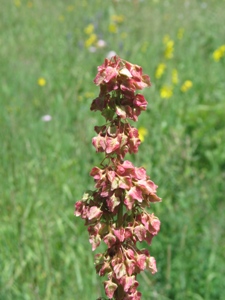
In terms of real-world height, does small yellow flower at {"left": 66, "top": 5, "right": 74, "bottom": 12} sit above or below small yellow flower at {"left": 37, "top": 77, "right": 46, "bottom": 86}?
above

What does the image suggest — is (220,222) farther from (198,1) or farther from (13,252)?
(198,1)

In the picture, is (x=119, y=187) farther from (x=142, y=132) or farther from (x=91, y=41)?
(x=91, y=41)

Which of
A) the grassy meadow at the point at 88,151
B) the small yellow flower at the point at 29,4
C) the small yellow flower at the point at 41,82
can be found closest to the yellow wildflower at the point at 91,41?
the grassy meadow at the point at 88,151

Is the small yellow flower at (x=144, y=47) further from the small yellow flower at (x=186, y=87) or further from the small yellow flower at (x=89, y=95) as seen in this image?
the small yellow flower at (x=89, y=95)

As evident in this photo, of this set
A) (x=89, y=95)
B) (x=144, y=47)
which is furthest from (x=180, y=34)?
(x=89, y=95)

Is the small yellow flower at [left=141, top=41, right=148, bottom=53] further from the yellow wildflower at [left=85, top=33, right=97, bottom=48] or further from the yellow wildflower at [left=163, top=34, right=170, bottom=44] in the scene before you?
the yellow wildflower at [left=85, top=33, right=97, bottom=48]

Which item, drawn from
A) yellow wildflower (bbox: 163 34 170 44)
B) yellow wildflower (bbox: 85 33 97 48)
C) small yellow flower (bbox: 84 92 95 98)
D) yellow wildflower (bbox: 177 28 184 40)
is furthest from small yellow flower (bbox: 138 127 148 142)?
yellow wildflower (bbox: 177 28 184 40)
